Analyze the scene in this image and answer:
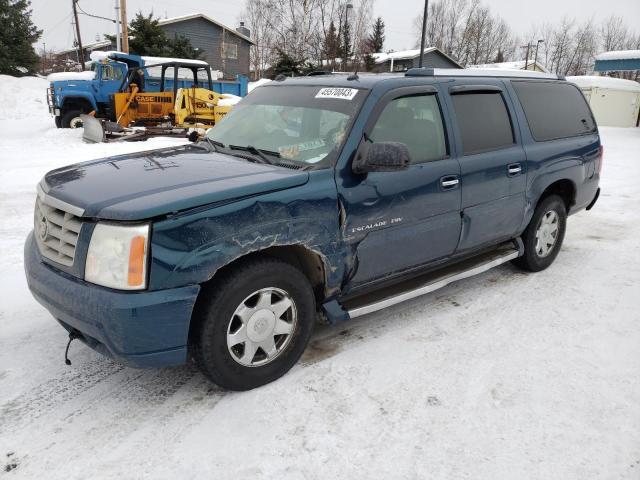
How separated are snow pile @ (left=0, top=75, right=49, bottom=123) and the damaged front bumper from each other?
23815 mm

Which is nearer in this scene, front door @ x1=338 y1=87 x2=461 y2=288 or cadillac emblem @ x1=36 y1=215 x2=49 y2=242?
cadillac emblem @ x1=36 y1=215 x2=49 y2=242

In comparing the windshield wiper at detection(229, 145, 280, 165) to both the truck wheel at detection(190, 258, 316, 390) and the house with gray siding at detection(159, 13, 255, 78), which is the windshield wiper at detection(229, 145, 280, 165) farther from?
the house with gray siding at detection(159, 13, 255, 78)

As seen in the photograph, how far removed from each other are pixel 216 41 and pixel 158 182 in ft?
140

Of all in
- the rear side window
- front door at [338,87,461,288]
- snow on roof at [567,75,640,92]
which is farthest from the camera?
snow on roof at [567,75,640,92]

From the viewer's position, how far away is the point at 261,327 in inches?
118

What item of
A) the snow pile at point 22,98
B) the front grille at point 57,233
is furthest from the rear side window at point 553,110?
the snow pile at point 22,98

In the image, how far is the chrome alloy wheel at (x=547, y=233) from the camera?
5.05 meters

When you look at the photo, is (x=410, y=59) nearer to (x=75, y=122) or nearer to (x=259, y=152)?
(x=75, y=122)

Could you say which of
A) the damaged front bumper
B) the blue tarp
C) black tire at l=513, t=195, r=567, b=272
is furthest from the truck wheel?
the blue tarp

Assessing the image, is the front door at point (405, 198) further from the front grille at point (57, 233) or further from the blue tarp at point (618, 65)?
the blue tarp at point (618, 65)

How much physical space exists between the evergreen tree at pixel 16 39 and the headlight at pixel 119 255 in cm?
3880

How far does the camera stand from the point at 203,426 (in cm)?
277

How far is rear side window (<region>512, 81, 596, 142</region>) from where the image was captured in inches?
185

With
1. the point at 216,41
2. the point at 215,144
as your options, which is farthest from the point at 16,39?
the point at 215,144
